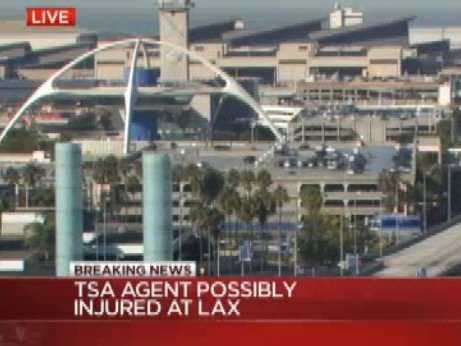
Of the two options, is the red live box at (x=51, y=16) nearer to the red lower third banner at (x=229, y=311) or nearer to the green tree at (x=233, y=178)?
the red lower third banner at (x=229, y=311)

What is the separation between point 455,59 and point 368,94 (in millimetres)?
5928

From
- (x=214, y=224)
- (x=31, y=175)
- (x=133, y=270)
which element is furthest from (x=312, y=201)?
(x=133, y=270)

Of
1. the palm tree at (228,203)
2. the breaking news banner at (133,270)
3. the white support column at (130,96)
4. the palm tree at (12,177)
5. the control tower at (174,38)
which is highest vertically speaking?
the control tower at (174,38)

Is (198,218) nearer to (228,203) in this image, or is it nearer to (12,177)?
(228,203)

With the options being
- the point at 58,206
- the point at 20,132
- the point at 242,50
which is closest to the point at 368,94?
the point at 242,50

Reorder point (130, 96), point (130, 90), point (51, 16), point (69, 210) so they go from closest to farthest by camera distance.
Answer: point (51, 16) < point (69, 210) < point (130, 96) < point (130, 90)

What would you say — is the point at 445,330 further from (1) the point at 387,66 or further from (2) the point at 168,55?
(1) the point at 387,66

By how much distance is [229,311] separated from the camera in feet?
13.3

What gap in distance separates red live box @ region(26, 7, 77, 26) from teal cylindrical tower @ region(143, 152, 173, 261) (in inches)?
124

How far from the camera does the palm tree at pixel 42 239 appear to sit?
9845 millimetres

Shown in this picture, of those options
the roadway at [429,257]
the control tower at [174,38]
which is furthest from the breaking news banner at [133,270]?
the control tower at [174,38]

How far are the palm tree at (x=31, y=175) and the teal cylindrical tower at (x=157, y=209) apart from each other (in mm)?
4804

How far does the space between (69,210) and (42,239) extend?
5.44 feet

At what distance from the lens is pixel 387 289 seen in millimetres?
4113
